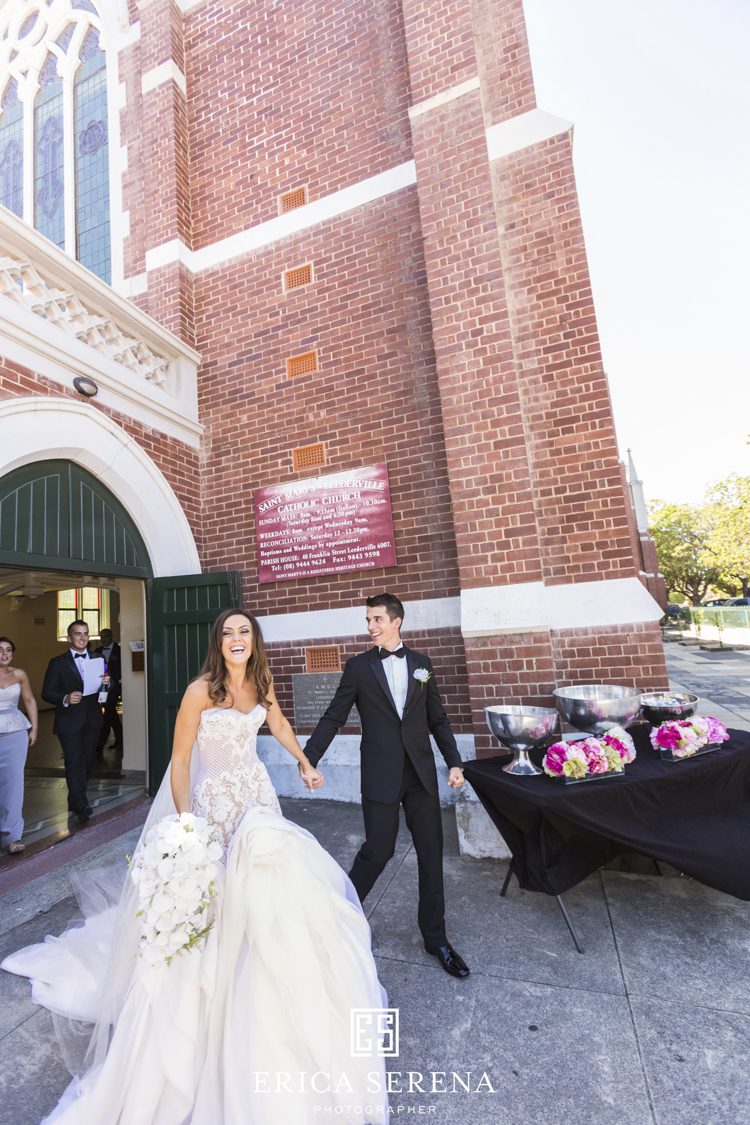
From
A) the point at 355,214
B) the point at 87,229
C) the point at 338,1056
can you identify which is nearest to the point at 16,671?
the point at 338,1056

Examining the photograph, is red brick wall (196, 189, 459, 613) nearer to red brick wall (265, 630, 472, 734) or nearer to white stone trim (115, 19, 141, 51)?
A: red brick wall (265, 630, 472, 734)

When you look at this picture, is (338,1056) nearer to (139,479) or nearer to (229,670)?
(229,670)

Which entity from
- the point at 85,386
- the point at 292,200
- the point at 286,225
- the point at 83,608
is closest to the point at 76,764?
the point at 85,386

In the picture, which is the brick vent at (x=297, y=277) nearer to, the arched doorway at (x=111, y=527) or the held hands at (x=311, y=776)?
the arched doorway at (x=111, y=527)

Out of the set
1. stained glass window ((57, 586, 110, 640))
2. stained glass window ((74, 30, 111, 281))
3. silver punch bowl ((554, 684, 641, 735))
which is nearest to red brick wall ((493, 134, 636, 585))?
silver punch bowl ((554, 684, 641, 735))

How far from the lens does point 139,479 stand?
244 inches

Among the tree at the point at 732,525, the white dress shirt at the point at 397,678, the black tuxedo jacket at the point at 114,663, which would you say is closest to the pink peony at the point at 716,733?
the white dress shirt at the point at 397,678

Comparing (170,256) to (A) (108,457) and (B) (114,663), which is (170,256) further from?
(B) (114,663)

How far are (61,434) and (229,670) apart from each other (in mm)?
3657

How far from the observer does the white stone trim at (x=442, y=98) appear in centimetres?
569

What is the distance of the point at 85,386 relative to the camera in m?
5.45

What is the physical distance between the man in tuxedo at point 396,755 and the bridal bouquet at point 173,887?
0.87 metres

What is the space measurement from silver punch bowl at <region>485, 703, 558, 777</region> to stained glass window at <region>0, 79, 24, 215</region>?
11.9 meters

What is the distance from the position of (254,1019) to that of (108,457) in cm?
527
